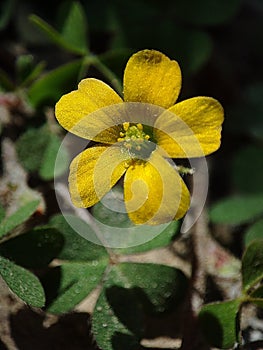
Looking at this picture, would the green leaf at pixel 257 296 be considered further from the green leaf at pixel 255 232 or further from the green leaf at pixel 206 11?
the green leaf at pixel 206 11

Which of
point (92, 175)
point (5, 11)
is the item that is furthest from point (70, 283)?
point (5, 11)

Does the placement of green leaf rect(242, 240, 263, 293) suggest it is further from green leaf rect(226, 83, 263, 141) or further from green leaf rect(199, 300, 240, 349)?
green leaf rect(226, 83, 263, 141)

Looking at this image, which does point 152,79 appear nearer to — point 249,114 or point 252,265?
point 252,265

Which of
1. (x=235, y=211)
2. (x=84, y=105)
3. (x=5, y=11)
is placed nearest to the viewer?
(x=84, y=105)

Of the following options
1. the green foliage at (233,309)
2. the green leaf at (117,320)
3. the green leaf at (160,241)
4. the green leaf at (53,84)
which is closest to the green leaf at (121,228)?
the green leaf at (160,241)

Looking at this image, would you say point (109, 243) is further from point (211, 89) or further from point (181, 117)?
point (211, 89)

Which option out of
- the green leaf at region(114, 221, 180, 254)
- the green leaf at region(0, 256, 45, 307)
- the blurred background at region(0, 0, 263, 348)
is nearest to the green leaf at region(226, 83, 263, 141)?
the blurred background at region(0, 0, 263, 348)
